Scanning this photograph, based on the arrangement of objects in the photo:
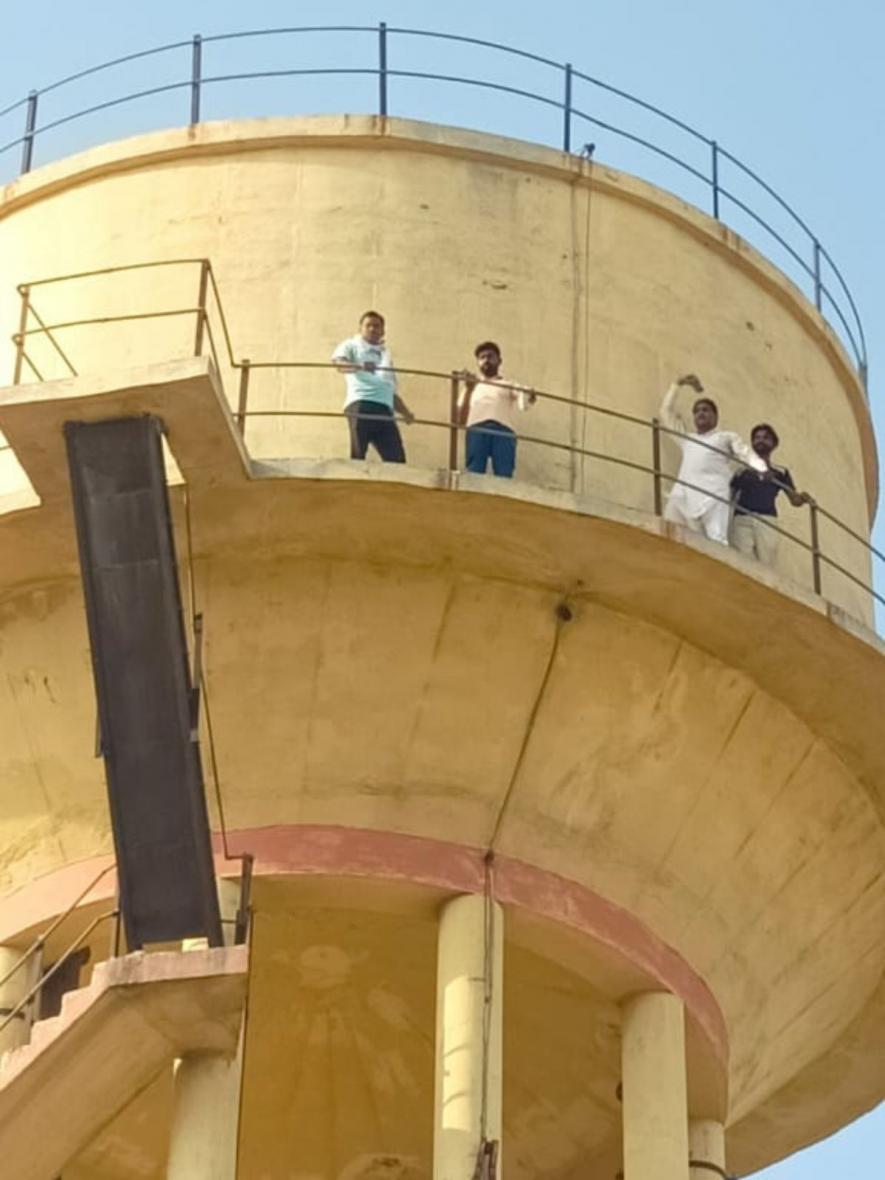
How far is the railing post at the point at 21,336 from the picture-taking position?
13766mm

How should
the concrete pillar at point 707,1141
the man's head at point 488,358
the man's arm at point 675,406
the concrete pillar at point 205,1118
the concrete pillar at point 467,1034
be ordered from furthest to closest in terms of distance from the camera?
the concrete pillar at point 707,1141
the man's arm at point 675,406
the man's head at point 488,358
the concrete pillar at point 467,1034
the concrete pillar at point 205,1118

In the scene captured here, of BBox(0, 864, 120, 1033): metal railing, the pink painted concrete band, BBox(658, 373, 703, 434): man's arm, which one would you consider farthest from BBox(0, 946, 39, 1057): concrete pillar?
BBox(658, 373, 703, 434): man's arm

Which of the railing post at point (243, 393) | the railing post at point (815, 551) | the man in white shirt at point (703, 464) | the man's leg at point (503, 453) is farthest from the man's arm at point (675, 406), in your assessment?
the railing post at point (243, 393)

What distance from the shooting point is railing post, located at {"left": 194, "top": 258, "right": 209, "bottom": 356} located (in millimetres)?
13094

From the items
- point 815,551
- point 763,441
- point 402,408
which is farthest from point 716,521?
point 402,408

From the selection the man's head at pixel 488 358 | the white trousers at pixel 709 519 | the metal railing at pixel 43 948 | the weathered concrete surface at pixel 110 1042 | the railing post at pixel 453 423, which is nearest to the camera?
the weathered concrete surface at pixel 110 1042

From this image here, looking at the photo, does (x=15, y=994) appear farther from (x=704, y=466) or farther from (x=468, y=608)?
(x=704, y=466)

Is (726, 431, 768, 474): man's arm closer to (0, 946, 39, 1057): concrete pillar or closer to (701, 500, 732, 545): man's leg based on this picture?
(701, 500, 732, 545): man's leg

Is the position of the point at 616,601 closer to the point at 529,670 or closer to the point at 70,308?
the point at 529,670

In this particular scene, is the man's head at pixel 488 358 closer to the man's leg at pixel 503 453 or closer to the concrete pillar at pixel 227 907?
the man's leg at pixel 503 453

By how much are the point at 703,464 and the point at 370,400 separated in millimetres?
1863

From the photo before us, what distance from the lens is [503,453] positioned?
13586 mm

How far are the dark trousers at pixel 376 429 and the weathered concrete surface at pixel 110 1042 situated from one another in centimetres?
271

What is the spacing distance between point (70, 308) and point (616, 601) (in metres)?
3.32
